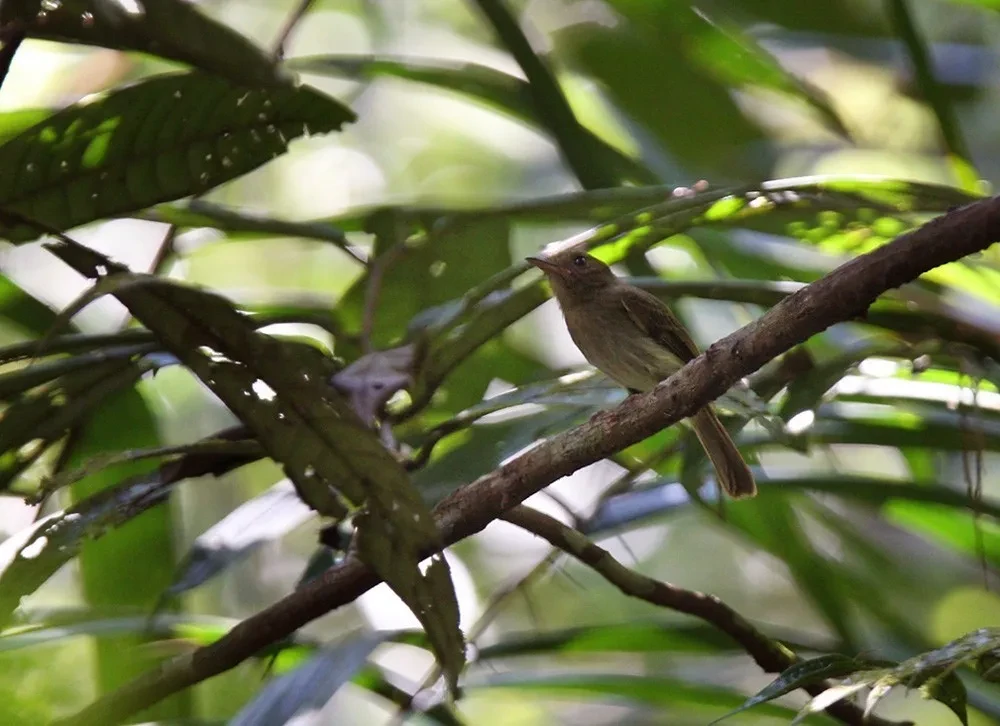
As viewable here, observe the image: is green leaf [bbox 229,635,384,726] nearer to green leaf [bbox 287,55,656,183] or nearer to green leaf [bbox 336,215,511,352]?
green leaf [bbox 336,215,511,352]

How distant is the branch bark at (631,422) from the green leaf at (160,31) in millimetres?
691

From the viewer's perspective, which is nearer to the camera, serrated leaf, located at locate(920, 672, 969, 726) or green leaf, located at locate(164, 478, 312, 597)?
serrated leaf, located at locate(920, 672, 969, 726)

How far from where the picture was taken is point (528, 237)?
6.29 metres

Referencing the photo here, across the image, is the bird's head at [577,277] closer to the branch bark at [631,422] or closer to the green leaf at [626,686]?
the green leaf at [626,686]

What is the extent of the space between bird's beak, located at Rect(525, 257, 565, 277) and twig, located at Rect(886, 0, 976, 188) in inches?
40.2

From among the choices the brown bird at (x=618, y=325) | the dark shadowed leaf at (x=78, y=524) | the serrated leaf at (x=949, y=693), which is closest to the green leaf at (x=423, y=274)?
the brown bird at (x=618, y=325)

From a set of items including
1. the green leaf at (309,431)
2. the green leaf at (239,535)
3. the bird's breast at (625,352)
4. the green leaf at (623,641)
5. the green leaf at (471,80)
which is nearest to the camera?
the green leaf at (309,431)

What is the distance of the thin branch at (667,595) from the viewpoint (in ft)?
6.34

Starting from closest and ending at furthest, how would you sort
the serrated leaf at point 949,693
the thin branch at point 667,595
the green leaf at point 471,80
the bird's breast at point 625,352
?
1. the serrated leaf at point 949,693
2. the thin branch at point 667,595
3. the green leaf at point 471,80
4. the bird's breast at point 625,352

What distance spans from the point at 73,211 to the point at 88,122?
16cm

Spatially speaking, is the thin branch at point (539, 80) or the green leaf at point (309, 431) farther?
the thin branch at point (539, 80)

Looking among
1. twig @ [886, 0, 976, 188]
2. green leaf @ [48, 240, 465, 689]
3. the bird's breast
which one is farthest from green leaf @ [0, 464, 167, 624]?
twig @ [886, 0, 976, 188]

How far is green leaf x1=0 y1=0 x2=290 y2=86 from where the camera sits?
1486mm

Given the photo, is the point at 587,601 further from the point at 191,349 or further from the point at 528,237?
the point at 191,349
